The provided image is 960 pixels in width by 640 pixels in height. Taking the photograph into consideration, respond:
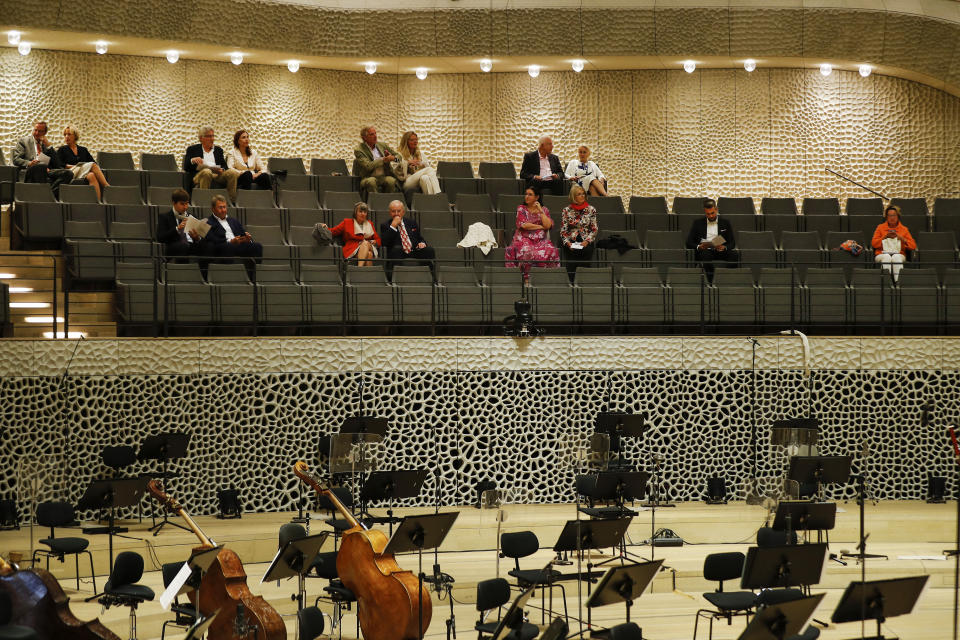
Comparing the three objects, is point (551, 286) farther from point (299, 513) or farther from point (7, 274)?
point (7, 274)

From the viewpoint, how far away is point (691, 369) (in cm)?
962

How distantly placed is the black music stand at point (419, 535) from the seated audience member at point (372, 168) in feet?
17.5

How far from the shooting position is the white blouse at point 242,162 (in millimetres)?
10711

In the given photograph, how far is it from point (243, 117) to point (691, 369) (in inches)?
254

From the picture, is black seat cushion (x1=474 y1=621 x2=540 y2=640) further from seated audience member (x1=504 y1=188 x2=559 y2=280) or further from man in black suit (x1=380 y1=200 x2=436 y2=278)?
seated audience member (x1=504 y1=188 x2=559 y2=280)

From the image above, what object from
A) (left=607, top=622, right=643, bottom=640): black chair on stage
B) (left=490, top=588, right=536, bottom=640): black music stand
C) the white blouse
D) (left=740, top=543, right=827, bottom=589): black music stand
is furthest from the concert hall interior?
(left=490, top=588, right=536, bottom=640): black music stand

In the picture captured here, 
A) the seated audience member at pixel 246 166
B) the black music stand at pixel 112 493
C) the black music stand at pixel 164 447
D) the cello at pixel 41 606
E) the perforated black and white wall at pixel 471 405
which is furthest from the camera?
the seated audience member at pixel 246 166

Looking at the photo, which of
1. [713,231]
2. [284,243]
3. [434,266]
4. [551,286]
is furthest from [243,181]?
[713,231]

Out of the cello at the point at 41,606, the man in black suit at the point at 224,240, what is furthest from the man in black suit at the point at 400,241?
the cello at the point at 41,606

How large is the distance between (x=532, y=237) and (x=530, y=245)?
0.08 meters

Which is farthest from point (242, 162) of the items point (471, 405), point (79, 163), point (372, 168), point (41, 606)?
point (41, 606)

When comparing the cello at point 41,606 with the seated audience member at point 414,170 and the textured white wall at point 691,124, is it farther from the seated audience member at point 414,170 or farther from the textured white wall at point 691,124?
the textured white wall at point 691,124

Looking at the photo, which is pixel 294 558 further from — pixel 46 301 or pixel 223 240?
pixel 46 301

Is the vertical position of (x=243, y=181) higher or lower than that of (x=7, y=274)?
higher
